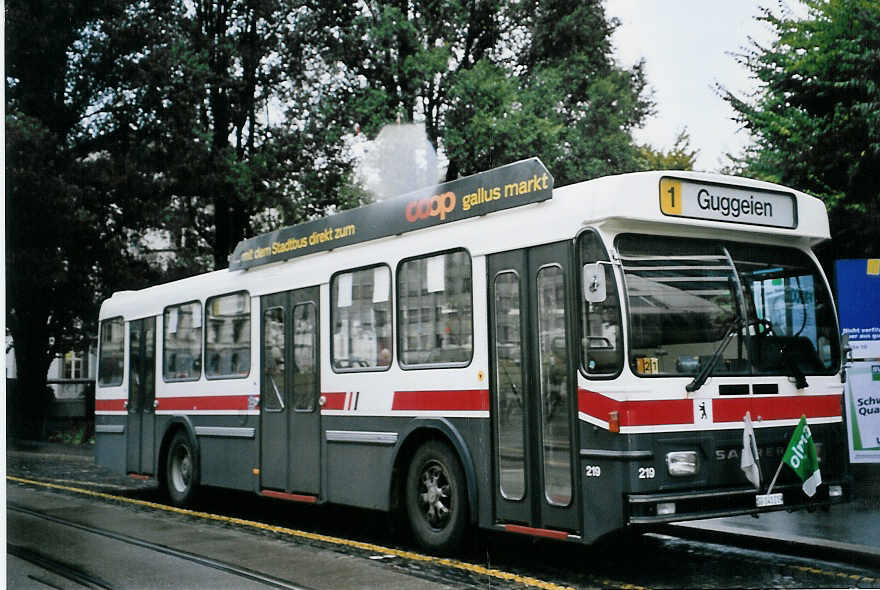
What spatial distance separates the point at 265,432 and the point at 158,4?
15.3 meters

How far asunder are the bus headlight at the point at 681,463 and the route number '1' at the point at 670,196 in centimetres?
173

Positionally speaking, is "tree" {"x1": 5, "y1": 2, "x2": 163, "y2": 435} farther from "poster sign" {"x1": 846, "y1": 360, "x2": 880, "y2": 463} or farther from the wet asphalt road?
"poster sign" {"x1": 846, "y1": 360, "x2": 880, "y2": 463}

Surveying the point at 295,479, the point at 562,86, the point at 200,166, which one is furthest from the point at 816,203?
the point at 200,166

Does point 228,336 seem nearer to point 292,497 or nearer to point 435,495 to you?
point 292,497

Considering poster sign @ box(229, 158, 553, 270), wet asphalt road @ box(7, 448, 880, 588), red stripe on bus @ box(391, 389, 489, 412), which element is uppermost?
poster sign @ box(229, 158, 553, 270)

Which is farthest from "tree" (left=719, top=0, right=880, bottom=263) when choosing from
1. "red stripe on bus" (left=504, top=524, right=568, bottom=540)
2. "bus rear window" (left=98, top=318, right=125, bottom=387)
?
"bus rear window" (left=98, top=318, right=125, bottom=387)

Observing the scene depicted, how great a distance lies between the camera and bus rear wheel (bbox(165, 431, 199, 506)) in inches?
514

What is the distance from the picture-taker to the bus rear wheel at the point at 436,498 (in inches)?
342

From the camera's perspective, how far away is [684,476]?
23.7 feet

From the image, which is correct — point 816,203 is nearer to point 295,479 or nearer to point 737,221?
point 737,221

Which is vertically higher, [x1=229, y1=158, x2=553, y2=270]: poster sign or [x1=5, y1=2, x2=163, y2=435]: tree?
[x1=5, y1=2, x2=163, y2=435]: tree

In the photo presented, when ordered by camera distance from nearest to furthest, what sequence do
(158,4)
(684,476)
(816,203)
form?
(684,476) → (816,203) → (158,4)

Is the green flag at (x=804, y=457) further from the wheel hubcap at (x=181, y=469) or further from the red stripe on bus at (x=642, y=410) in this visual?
the wheel hubcap at (x=181, y=469)

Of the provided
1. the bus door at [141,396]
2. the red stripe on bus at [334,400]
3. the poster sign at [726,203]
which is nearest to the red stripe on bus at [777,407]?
the poster sign at [726,203]
